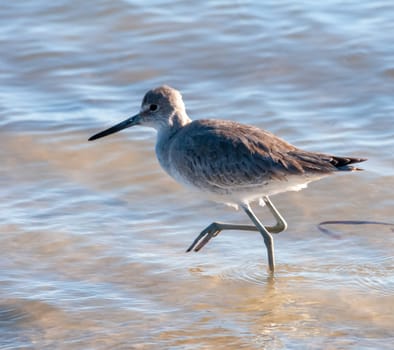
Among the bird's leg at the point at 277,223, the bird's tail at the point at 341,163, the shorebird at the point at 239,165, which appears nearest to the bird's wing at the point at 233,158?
the shorebird at the point at 239,165

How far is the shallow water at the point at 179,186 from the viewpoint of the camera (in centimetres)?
599

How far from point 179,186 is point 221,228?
1.27 meters

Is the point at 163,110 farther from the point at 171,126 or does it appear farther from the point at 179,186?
the point at 179,186

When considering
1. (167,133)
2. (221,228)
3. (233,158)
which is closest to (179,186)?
(167,133)

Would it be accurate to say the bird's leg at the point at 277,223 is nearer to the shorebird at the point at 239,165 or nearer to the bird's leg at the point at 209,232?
the shorebird at the point at 239,165

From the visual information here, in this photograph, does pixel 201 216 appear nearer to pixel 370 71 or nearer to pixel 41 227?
pixel 41 227

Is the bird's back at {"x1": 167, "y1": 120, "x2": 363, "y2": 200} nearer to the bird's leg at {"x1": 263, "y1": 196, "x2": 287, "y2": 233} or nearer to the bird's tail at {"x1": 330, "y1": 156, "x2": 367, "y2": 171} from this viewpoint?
the bird's tail at {"x1": 330, "y1": 156, "x2": 367, "y2": 171}

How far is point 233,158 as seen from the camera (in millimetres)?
6555

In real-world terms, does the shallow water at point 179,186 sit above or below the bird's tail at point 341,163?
below

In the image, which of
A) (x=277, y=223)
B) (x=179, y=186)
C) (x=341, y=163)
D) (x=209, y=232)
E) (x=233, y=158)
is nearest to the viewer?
(x=341, y=163)

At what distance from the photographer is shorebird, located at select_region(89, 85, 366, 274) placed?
6.47 meters

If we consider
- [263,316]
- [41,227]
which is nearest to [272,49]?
[41,227]

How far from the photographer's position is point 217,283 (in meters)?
6.48

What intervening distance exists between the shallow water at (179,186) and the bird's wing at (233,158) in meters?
0.60
